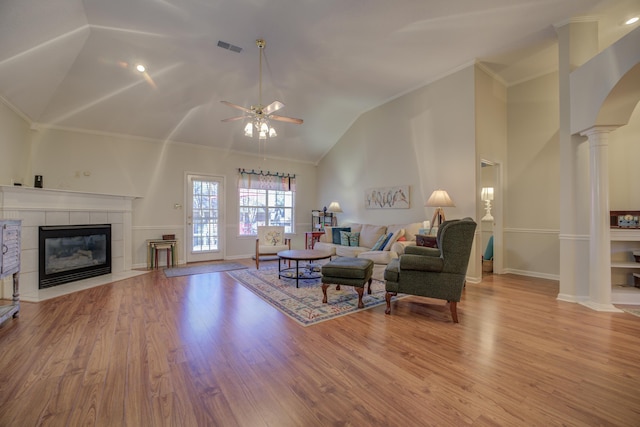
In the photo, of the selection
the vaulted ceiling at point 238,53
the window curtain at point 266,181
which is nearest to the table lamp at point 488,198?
the vaulted ceiling at point 238,53

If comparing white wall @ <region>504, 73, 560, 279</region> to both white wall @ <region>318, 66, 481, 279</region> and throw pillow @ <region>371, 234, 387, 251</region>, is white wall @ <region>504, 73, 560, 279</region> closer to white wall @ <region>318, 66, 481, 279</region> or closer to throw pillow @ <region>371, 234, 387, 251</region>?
white wall @ <region>318, 66, 481, 279</region>

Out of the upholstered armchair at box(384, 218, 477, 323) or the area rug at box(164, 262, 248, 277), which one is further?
the area rug at box(164, 262, 248, 277)

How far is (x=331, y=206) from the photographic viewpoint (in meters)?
7.06

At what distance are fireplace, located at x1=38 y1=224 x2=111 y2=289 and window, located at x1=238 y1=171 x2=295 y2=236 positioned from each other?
2.81 metres

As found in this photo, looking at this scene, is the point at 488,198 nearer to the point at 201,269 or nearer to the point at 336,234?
the point at 336,234

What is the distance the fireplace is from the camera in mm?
3996

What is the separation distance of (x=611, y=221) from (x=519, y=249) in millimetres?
1563

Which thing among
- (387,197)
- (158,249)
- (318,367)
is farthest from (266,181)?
(318,367)

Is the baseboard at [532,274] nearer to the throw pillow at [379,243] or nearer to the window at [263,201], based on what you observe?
the throw pillow at [379,243]

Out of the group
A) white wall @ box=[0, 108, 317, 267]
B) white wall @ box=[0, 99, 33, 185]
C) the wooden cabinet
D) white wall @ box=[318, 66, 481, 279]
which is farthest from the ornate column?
white wall @ box=[0, 99, 33, 185]

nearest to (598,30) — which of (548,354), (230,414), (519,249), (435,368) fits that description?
(519,249)

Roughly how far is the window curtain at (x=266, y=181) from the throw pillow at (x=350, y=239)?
252 cm

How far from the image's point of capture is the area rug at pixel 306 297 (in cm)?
296

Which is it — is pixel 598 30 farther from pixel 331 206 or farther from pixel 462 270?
pixel 331 206
